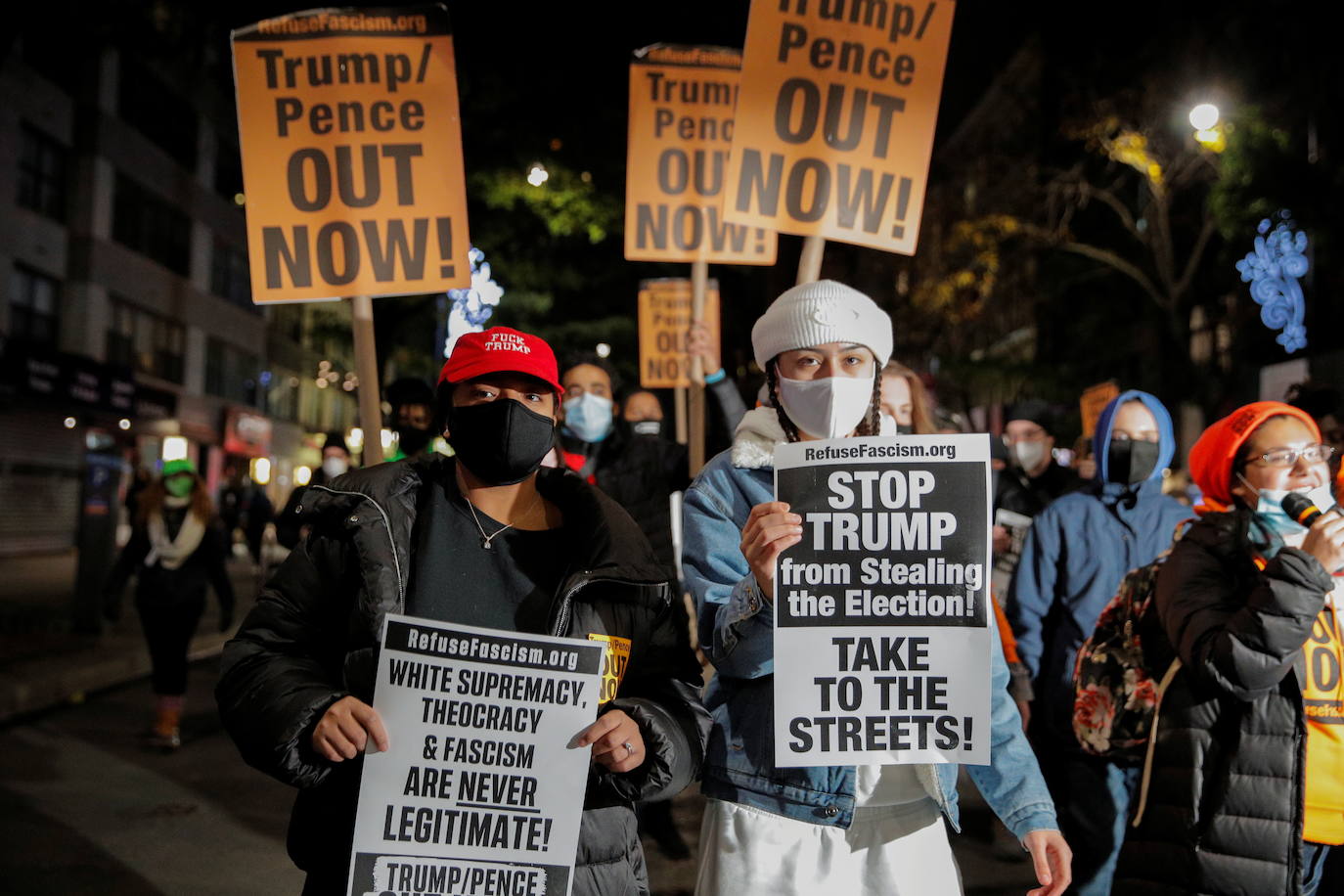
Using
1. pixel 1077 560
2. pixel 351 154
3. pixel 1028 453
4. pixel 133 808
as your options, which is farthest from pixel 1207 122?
pixel 133 808

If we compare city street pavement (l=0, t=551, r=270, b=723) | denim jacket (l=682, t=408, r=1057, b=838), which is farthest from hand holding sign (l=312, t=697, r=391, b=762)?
city street pavement (l=0, t=551, r=270, b=723)

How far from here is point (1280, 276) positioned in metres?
20.4

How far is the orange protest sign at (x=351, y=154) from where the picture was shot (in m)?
4.88

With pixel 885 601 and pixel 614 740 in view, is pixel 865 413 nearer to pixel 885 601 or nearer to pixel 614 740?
pixel 885 601

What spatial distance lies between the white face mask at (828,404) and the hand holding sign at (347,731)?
115cm

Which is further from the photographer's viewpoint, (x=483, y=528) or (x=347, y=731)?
(x=483, y=528)

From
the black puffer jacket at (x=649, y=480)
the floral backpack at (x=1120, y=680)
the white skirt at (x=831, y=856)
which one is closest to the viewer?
the white skirt at (x=831, y=856)

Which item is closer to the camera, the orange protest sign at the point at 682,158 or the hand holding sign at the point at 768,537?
the hand holding sign at the point at 768,537

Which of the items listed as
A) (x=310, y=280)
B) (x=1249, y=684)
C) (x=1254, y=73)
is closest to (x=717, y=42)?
(x=1254, y=73)

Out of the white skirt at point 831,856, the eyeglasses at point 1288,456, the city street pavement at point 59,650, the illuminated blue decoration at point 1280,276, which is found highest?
the illuminated blue decoration at point 1280,276

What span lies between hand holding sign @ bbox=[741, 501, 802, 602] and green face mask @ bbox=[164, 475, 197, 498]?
7.82m

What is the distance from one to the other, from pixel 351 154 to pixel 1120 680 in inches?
136

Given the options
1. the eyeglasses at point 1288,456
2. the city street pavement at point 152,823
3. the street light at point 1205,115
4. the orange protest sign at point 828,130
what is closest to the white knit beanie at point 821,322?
the eyeglasses at point 1288,456

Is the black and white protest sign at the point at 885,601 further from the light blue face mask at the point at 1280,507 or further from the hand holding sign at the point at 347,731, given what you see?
the light blue face mask at the point at 1280,507
